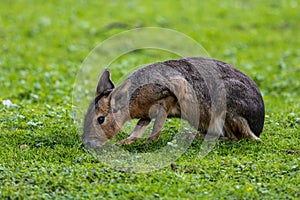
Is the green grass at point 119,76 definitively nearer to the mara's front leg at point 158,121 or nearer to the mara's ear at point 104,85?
the mara's front leg at point 158,121

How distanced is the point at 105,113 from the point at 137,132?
451 millimetres

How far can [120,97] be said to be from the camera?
21.6ft

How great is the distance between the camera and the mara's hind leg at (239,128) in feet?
22.1

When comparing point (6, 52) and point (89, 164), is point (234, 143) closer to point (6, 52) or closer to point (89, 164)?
point (89, 164)

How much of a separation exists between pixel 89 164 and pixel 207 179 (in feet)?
3.77

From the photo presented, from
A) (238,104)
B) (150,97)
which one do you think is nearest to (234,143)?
(238,104)

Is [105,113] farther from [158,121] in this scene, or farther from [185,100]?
[185,100]

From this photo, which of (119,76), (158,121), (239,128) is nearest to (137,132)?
(158,121)

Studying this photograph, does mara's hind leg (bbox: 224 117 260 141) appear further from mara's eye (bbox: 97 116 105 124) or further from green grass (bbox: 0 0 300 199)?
mara's eye (bbox: 97 116 105 124)

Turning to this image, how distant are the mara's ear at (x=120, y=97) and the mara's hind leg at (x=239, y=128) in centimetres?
117

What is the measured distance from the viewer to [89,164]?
5848 millimetres

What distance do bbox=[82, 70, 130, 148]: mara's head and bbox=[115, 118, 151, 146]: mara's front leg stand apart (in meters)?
0.15

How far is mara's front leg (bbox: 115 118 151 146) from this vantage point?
6.62 metres

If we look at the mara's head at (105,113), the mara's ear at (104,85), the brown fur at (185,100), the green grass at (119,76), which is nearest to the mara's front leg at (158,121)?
the brown fur at (185,100)
